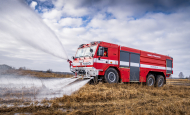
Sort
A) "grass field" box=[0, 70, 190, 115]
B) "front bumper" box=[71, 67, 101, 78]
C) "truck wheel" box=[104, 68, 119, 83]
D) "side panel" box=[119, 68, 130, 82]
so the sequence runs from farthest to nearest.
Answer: "side panel" box=[119, 68, 130, 82] → "truck wheel" box=[104, 68, 119, 83] → "front bumper" box=[71, 67, 101, 78] → "grass field" box=[0, 70, 190, 115]

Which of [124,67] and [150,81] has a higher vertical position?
[124,67]

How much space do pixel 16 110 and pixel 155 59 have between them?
41.4 feet

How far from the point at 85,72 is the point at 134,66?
428 cm

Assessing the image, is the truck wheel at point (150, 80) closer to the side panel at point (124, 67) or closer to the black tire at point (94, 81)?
the side panel at point (124, 67)

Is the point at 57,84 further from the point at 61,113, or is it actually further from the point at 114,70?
the point at 61,113

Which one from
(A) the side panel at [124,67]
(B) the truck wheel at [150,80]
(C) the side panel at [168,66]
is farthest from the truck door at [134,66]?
(C) the side panel at [168,66]

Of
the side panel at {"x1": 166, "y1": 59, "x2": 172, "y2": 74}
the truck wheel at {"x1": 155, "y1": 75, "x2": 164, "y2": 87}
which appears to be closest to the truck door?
the truck wheel at {"x1": 155, "y1": 75, "x2": 164, "y2": 87}

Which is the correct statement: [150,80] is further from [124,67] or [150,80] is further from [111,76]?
[111,76]

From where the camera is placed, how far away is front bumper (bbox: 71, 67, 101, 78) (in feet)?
32.4

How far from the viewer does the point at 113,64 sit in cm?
1085

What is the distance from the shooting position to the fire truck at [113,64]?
397 inches

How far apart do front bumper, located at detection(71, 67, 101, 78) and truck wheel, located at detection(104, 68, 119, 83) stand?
32.8 inches

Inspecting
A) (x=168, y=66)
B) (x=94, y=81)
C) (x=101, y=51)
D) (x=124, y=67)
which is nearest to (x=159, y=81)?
(x=168, y=66)

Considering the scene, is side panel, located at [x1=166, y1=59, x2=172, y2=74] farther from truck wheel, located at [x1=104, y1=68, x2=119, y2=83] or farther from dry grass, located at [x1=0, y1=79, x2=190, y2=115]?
dry grass, located at [x1=0, y1=79, x2=190, y2=115]
